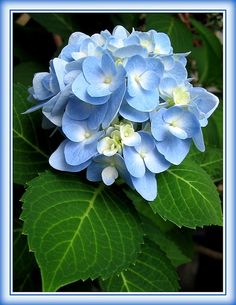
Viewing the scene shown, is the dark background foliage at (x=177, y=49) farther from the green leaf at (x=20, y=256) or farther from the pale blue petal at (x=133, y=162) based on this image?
the pale blue petal at (x=133, y=162)

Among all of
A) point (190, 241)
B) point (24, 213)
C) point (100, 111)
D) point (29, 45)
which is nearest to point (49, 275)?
point (24, 213)

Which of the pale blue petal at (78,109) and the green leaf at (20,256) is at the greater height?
the pale blue petal at (78,109)

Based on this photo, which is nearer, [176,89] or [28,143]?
[176,89]

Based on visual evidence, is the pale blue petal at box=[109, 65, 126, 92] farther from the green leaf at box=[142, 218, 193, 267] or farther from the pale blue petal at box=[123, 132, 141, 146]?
the green leaf at box=[142, 218, 193, 267]

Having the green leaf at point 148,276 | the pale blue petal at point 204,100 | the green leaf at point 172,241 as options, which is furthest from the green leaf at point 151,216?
the pale blue petal at point 204,100

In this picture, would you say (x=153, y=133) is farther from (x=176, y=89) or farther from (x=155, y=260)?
(x=155, y=260)

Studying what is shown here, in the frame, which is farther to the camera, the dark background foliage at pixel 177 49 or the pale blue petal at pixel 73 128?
the dark background foliage at pixel 177 49

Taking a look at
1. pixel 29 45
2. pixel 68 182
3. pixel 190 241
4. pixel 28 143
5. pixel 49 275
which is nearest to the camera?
pixel 49 275
